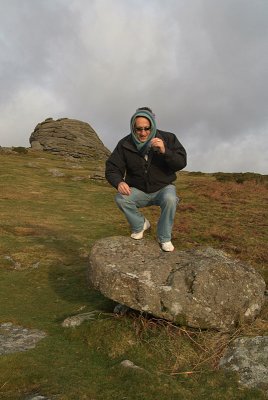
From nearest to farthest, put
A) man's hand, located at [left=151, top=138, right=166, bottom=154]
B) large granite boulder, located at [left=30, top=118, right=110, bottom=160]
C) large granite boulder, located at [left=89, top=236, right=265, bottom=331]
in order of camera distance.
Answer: large granite boulder, located at [left=89, top=236, right=265, bottom=331]
man's hand, located at [left=151, top=138, right=166, bottom=154]
large granite boulder, located at [left=30, top=118, right=110, bottom=160]

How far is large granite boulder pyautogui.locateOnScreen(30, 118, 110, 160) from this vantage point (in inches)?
3467

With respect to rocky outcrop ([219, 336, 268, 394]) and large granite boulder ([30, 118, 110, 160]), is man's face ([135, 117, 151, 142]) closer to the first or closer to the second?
rocky outcrop ([219, 336, 268, 394])

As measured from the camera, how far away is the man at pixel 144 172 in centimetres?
969

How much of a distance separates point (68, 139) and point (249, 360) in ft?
293

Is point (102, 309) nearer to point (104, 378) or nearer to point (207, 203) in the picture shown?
point (104, 378)

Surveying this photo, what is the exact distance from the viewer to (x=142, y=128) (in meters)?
9.47

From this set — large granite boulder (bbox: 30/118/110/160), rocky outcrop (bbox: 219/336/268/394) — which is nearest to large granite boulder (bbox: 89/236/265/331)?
rocky outcrop (bbox: 219/336/268/394)

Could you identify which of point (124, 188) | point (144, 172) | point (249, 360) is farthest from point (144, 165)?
point (249, 360)

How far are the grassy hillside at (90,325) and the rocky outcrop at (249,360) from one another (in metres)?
0.20

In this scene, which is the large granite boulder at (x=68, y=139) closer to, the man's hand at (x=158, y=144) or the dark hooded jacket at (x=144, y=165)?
the dark hooded jacket at (x=144, y=165)

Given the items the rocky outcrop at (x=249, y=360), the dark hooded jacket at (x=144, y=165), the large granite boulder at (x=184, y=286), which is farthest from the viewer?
the dark hooded jacket at (x=144, y=165)

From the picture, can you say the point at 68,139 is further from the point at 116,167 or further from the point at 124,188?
the point at 124,188

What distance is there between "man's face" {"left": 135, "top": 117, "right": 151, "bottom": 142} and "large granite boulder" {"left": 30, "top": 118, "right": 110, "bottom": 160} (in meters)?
77.5

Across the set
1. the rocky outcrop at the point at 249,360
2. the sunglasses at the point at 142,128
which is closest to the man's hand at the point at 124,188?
the sunglasses at the point at 142,128
